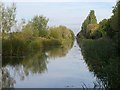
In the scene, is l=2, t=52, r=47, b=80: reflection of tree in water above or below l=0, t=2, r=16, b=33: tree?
below

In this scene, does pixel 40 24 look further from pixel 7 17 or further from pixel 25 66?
pixel 25 66

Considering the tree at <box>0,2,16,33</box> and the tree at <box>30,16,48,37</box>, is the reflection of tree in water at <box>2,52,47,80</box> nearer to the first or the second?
the tree at <box>0,2,16,33</box>

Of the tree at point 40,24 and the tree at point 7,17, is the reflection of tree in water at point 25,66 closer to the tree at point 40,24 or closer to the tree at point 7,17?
the tree at point 7,17

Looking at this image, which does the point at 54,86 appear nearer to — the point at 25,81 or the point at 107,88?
the point at 25,81

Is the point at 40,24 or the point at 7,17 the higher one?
the point at 7,17

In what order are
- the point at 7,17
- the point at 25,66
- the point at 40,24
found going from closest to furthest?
the point at 25,66 → the point at 7,17 → the point at 40,24

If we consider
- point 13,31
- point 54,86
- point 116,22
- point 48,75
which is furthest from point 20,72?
point 13,31

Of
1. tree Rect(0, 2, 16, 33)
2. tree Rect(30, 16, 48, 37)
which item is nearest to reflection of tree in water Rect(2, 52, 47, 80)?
tree Rect(0, 2, 16, 33)

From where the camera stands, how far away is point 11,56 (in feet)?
79.6

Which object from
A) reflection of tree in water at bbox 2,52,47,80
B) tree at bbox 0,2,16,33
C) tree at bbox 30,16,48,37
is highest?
tree at bbox 0,2,16,33

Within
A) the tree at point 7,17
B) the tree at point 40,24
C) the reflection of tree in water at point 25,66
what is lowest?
the tree at point 40,24

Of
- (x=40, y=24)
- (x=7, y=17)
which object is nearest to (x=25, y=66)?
(x=7, y=17)

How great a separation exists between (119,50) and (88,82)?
2445 mm

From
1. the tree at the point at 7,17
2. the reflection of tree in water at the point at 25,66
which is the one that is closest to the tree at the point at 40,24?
the tree at the point at 7,17
